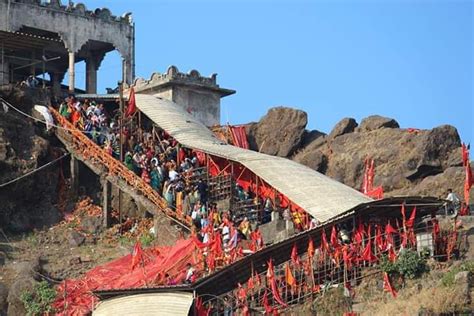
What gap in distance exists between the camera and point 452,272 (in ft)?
89.6

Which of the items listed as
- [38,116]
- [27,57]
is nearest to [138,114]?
[38,116]

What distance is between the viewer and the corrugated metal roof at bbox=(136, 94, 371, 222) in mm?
31156

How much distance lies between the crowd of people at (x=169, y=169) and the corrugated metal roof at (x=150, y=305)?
3.04 metres

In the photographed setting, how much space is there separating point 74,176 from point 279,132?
317 inches

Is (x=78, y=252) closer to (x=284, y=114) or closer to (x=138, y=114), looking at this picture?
(x=138, y=114)

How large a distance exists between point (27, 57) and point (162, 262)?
15630 mm

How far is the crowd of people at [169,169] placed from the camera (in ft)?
105

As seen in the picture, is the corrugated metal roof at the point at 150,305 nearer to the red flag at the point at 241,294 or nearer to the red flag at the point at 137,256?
the red flag at the point at 241,294

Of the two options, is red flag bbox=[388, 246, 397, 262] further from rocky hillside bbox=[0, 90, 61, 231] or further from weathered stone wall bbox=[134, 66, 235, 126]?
weathered stone wall bbox=[134, 66, 235, 126]

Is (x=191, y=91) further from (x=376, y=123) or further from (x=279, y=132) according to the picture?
(x=376, y=123)

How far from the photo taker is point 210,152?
36125mm

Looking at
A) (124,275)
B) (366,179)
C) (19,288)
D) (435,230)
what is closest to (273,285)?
(435,230)

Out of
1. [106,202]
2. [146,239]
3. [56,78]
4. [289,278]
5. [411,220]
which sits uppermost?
[56,78]

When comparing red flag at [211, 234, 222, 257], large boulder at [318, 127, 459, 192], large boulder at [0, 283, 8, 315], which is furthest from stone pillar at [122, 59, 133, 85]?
red flag at [211, 234, 222, 257]
